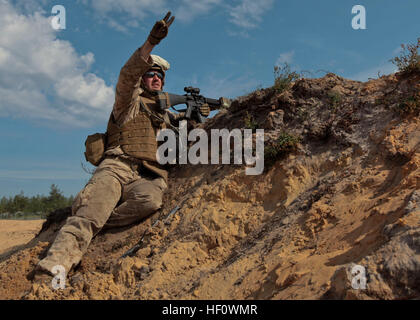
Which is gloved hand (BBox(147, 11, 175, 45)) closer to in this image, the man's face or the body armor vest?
the body armor vest

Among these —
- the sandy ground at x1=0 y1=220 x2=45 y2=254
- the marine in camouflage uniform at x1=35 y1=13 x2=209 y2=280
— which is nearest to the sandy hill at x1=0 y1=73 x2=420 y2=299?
the marine in camouflage uniform at x1=35 y1=13 x2=209 y2=280

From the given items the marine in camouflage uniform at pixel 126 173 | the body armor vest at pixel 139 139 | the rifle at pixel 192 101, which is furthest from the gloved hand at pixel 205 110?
the body armor vest at pixel 139 139

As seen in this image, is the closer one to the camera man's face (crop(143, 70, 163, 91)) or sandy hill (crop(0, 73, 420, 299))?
sandy hill (crop(0, 73, 420, 299))

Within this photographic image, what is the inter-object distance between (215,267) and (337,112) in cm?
261

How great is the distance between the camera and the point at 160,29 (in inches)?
173

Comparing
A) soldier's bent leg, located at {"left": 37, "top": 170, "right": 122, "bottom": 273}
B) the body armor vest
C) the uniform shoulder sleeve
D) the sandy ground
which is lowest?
the sandy ground

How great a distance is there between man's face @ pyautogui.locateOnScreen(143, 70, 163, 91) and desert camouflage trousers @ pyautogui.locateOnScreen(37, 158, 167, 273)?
1.50 metres

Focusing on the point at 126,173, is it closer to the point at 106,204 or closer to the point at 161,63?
the point at 106,204

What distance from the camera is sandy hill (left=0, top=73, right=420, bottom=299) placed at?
2.64 m

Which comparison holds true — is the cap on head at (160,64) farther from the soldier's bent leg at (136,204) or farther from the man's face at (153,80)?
the soldier's bent leg at (136,204)

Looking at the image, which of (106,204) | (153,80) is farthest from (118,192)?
(153,80)

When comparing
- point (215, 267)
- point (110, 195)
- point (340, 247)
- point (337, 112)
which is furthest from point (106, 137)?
point (340, 247)

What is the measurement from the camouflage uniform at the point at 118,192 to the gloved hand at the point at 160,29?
383 mm

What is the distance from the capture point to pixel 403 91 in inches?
168
